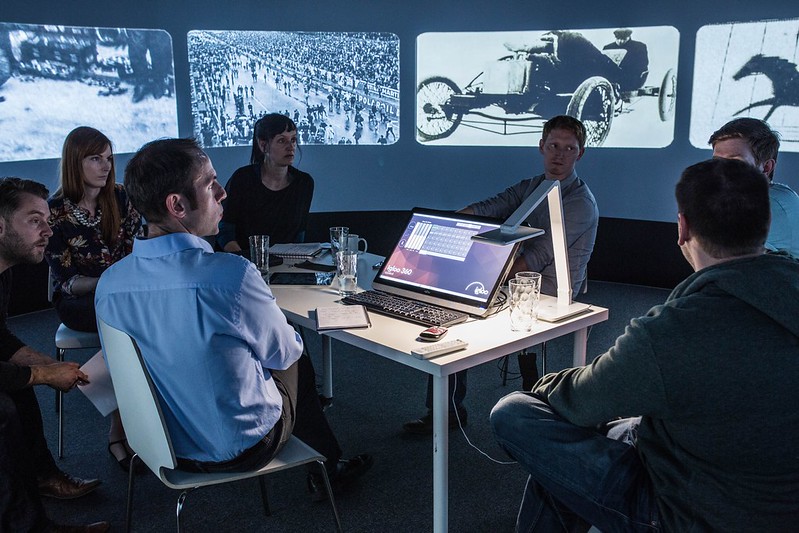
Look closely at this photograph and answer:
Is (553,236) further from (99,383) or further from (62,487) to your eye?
(62,487)

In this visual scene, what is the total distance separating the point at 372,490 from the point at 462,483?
36 centimetres

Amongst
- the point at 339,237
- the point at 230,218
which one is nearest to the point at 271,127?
the point at 230,218

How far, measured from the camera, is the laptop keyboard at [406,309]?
2.29 metres

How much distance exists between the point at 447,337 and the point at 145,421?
0.92m

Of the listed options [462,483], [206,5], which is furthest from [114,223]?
[206,5]

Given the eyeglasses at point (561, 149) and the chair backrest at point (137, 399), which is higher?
the eyeglasses at point (561, 149)

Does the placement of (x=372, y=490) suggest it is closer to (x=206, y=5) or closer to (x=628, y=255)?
(x=628, y=255)

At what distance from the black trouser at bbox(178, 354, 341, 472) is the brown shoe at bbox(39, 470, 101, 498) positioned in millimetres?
926

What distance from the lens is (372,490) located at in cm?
264

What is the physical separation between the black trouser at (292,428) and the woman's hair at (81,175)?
1340 millimetres

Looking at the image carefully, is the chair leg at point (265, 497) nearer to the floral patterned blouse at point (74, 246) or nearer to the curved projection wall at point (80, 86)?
the floral patterned blouse at point (74, 246)

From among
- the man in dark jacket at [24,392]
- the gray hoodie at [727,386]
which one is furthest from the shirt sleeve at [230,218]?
the gray hoodie at [727,386]

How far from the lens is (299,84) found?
18.2 ft

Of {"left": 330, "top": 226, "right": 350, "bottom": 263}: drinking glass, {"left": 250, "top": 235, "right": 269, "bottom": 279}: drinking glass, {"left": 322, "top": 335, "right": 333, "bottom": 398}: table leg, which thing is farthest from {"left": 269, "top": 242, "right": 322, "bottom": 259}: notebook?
{"left": 322, "top": 335, "right": 333, "bottom": 398}: table leg
